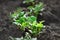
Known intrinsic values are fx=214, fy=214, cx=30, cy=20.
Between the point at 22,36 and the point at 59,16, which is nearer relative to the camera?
the point at 22,36

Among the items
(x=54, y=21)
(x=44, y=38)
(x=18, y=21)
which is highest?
(x=54, y=21)

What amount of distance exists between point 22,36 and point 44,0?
5.92 ft

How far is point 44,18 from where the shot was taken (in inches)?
165

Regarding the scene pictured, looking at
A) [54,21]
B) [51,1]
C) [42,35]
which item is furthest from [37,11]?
[51,1]

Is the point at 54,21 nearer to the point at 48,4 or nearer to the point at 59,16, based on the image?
the point at 59,16

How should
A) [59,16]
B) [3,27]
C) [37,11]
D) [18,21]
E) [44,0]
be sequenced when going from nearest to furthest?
[18,21] < [3,27] < [37,11] < [59,16] < [44,0]

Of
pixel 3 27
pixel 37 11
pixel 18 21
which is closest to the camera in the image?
pixel 18 21

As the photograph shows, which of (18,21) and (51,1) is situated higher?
(51,1)

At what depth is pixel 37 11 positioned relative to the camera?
13.4ft

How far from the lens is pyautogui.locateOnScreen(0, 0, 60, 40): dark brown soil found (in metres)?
3.46

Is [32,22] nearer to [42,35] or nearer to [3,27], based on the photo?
[42,35]

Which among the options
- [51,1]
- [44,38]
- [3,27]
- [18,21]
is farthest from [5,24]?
[51,1]

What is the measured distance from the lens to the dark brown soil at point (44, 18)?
3456 millimetres

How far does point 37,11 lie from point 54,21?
1.54 feet
